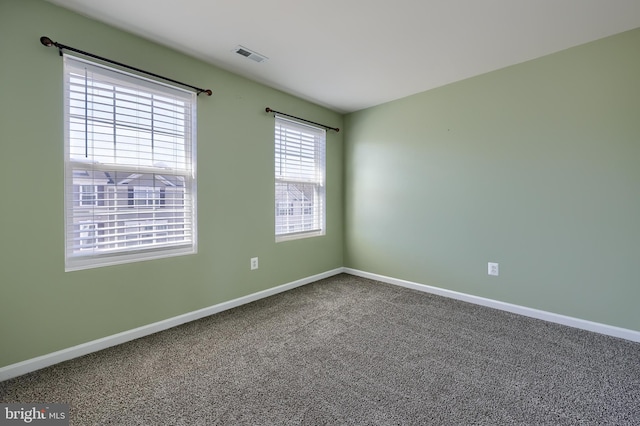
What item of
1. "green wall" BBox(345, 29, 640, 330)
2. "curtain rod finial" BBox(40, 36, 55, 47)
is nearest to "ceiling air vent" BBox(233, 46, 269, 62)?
"curtain rod finial" BBox(40, 36, 55, 47)

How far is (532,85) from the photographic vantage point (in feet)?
8.46

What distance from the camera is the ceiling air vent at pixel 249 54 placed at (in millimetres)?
2410

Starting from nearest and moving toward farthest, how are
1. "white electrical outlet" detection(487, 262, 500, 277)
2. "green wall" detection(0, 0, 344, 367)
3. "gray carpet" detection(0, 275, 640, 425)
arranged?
"gray carpet" detection(0, 275, 640, 425)
"green wall" detection(0, 0, 344, 367)
"white electrical outlet" detection(487, 262, 500, 277)

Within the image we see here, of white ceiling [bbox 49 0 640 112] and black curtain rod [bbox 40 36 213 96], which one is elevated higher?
white ceiling [bbox 49 0 640 112]

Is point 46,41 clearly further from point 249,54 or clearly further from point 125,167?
point 249,54

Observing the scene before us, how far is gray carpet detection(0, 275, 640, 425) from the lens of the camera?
1.45 metres

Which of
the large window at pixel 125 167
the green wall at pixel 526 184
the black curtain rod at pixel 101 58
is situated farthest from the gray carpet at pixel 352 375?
the black curtain rod at pixel 101 58

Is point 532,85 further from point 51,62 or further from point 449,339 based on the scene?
point 51,62

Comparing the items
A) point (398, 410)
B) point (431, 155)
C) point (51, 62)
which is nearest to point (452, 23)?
point (431, 155)

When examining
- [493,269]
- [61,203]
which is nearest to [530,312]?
[493,269]

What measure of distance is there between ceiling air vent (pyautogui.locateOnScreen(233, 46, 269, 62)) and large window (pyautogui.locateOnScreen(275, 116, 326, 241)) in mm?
778

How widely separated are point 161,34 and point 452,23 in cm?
228

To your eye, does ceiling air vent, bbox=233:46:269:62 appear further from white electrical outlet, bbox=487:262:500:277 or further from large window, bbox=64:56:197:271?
white electrical outlet, bbox=487:262:500:277

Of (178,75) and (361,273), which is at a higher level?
(178,75)
